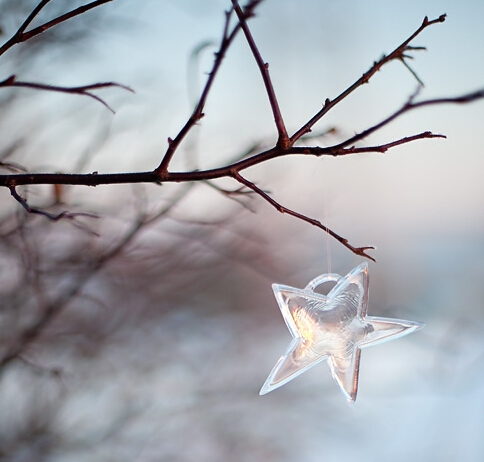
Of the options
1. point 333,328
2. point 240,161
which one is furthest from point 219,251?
point 240,161

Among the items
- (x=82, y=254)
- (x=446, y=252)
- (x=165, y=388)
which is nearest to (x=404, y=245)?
(x=446, y=252)

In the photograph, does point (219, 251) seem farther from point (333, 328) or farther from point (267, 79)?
point (267, 79)

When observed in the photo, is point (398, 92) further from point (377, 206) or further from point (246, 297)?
point (246, 297)

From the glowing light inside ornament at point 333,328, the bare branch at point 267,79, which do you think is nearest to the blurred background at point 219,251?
the glowing light inside ornament at point 333,328

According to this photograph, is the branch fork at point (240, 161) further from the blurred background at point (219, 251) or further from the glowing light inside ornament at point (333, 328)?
the blurred background at point (219, 251)

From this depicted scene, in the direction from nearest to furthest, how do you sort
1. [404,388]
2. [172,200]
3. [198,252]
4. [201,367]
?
1. [172,200]
2. [198,252]
3. [201,367]
4. [404,388]

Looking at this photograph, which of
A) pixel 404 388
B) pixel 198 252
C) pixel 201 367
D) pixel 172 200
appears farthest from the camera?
pixel 404 388

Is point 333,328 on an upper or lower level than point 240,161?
lower
